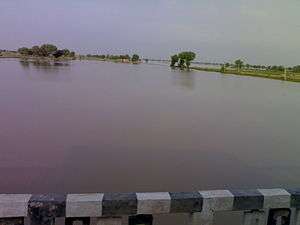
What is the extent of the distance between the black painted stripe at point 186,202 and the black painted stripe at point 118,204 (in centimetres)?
19

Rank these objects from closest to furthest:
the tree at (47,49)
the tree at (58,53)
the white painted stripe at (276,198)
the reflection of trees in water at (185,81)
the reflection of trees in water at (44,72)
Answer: the white painted stripe at (276,198) → the reflection of trees in water at (185,81) → the reflection of trees in water at (44,72) → the tree at (47,49) → the tree at (58,53)

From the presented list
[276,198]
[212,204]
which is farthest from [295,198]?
[212,204]

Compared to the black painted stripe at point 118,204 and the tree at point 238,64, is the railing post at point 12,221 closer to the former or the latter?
the black painted stripe at point 118,204

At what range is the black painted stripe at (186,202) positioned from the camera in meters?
2.00

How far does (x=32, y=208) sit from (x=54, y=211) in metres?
0.10

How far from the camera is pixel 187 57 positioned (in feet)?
261

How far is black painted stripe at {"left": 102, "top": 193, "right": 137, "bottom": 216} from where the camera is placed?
6.30ft

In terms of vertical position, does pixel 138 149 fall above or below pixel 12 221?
below

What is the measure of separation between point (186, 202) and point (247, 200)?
32 cm

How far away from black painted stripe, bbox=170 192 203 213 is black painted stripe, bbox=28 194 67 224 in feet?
1.68

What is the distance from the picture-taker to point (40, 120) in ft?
36.5

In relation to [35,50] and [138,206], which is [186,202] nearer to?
[138,206]

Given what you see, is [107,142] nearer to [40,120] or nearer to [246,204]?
[40,120]

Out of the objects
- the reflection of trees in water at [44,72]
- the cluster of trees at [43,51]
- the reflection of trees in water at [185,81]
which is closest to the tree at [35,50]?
the cluster of trees at [43,51]
